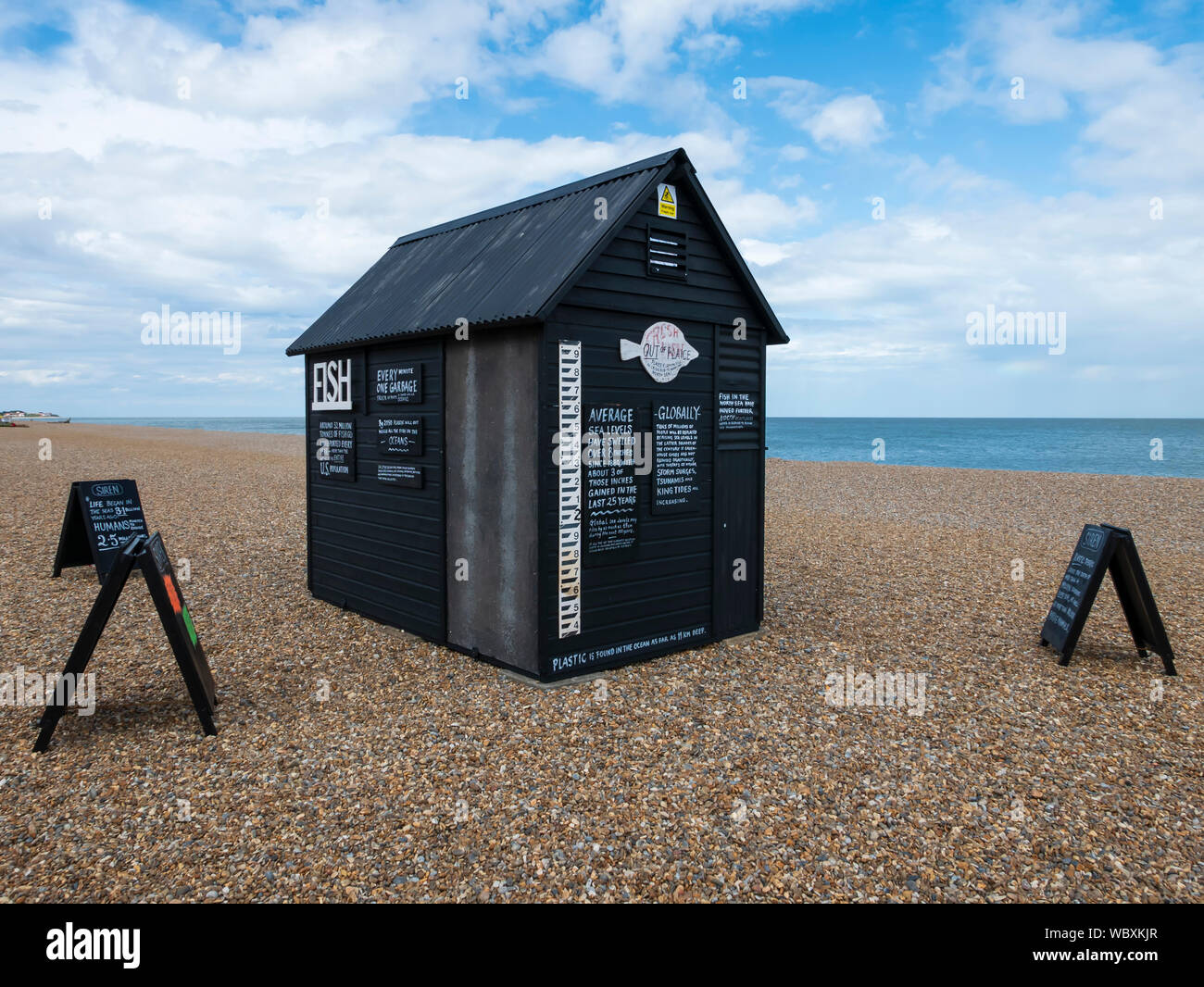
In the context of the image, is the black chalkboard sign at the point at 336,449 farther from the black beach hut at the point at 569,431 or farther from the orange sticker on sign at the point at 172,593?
the orange sticker on sign at the point at 172,593

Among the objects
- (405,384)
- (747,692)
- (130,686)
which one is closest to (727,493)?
(747,692)

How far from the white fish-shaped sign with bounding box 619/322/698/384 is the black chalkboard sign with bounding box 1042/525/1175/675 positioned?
14.6 ft

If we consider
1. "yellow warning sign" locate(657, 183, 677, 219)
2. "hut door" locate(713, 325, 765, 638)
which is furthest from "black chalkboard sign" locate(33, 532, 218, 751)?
"yellow warning sign" locate(657, 183, 677, 219)

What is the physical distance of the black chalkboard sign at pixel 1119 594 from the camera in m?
7.57

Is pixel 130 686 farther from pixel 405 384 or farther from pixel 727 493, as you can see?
pixel 727 493

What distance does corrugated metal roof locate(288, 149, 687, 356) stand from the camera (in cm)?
703

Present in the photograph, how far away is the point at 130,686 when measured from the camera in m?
6.88

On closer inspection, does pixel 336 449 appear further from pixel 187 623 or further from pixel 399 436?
pixel 187 623

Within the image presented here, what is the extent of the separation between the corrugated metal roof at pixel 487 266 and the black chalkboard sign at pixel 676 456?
1700 mm

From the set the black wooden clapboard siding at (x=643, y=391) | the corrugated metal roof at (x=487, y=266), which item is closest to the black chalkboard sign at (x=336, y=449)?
the corrugated metal roof at (x=487, y=266)

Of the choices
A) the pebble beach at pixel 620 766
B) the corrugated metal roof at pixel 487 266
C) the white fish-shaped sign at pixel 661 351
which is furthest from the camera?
the white fish-shaped sign at pixel 661 351

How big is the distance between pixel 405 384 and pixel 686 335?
9.90 ft

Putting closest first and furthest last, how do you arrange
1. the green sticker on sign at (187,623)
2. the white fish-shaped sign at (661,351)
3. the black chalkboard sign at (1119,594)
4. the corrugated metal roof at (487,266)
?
the green sticker on sign at (187,623) → the corrugated metal roof at (487,266) → the white fish-shaped sign at (661,351) → the black chalkboard sign at (1119,594)

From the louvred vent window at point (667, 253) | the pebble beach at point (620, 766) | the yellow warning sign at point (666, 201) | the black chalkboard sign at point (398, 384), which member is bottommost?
the pebble beach at point (620, 766)
